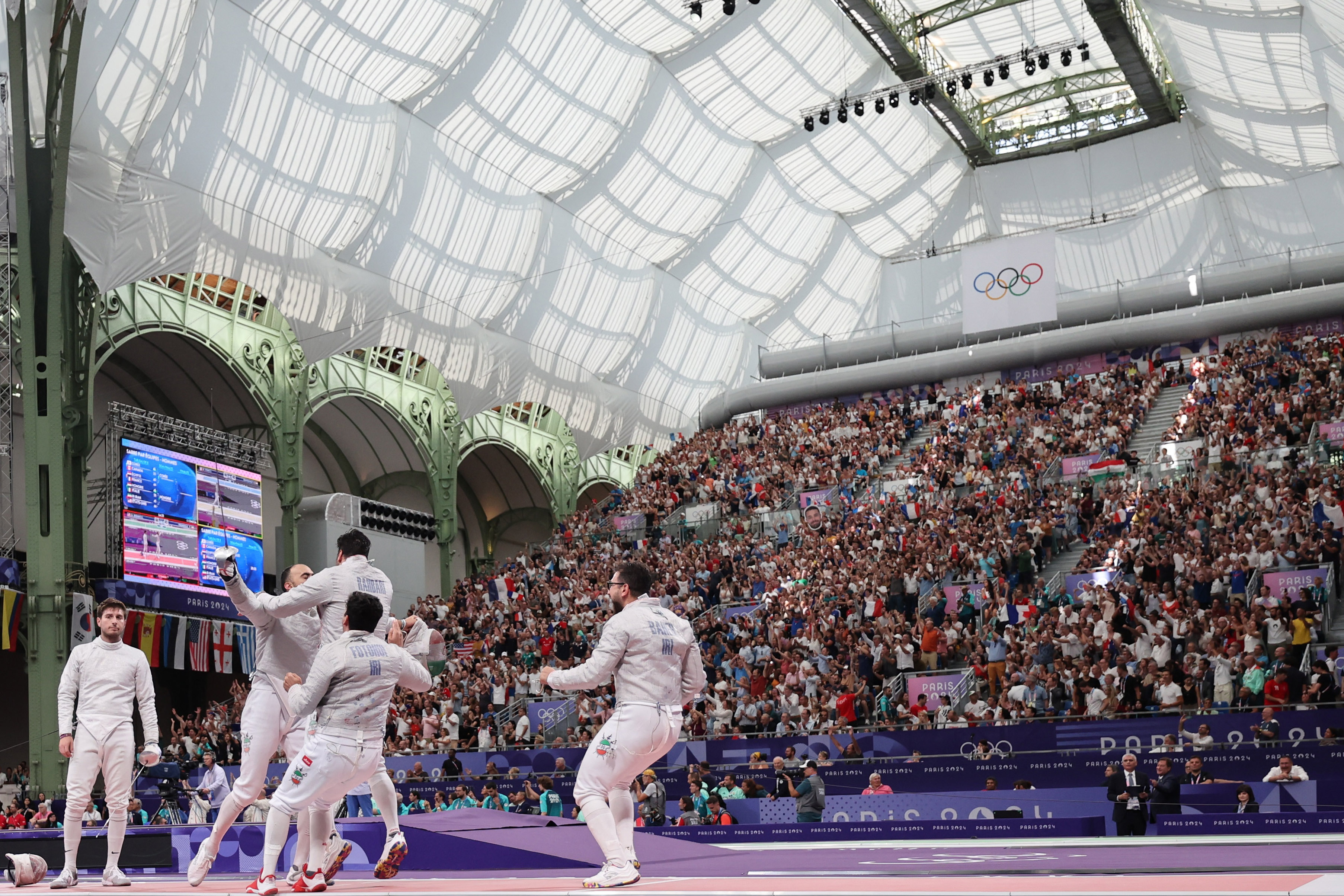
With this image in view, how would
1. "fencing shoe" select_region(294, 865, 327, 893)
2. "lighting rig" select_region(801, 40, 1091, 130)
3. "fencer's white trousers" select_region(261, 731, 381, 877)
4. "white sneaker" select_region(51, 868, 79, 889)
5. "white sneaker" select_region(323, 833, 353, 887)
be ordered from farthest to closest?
1. "lighting rig" select_region(801, 40, 1091, 130)
2. "white sneaker" select_region(51, 868, 79, 889)
3. "white sneaker" select_region(323, 833, 353, 887)
4. "fencing shoe" select_region(294, 865, 327, 893)
5. "fencer's white trousers" select_region(261, 731, 381, 877)

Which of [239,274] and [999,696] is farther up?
[239,274]

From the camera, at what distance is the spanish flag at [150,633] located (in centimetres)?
3070

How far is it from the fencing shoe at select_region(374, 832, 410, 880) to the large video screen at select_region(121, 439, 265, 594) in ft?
76.8

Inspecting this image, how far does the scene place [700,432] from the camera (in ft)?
149

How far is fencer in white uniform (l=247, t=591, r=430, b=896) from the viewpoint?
7848 millimetres

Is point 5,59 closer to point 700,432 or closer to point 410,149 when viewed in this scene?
point 410,149

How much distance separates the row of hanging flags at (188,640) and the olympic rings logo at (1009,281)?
18.6m

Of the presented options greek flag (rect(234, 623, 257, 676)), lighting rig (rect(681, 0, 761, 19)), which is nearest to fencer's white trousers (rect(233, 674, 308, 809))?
lighting rig (rect(681, 0, 761, 19))

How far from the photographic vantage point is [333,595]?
342 inches

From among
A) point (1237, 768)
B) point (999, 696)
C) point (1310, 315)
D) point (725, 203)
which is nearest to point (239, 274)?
point (725, 203)

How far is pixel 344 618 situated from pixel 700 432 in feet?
122

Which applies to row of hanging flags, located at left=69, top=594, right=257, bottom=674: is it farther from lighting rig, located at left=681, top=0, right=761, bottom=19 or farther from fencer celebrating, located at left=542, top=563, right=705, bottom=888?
fencer celebrating, located at left=542, top=563, right=705, bottom=888

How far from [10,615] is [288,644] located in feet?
68.8

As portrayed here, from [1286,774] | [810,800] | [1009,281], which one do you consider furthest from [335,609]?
[1009,281]
